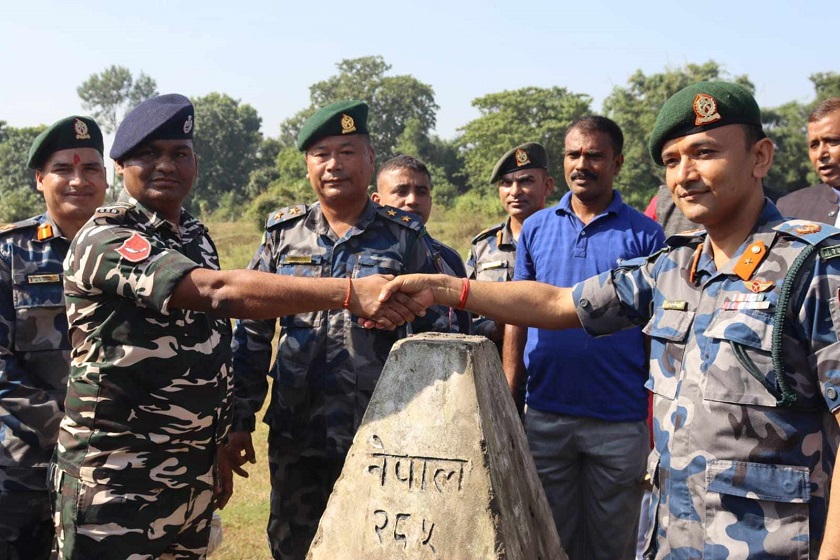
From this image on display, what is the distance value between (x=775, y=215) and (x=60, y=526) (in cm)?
272

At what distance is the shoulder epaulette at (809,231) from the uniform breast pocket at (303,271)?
2.01m

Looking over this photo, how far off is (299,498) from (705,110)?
7.98 feet

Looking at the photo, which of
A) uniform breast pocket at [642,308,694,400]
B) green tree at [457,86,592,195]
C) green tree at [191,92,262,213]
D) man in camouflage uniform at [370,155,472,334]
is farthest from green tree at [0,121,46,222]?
uniform breast pocket at [642,308,694,400]

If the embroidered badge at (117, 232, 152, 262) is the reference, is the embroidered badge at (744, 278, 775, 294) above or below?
below

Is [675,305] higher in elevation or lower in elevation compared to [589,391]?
higher

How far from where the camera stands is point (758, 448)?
221 centimetres

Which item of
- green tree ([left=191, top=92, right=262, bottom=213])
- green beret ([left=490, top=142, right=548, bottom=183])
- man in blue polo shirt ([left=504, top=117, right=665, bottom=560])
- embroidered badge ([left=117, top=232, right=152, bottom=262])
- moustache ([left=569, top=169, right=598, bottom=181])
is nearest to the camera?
embroidered badge ([left=117, top=232, right=152, bottom=262])

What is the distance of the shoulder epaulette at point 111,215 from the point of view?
2.92 meters

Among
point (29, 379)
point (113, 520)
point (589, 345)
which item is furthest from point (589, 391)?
point (29, 379)

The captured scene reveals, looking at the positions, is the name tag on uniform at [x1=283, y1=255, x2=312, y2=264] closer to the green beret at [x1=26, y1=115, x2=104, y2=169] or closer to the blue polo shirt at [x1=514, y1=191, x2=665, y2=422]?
the blue polo shirt at [x1=514, y1=191, x2=665, y2=422]

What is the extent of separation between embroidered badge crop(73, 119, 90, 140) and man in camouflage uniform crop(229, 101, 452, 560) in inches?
47.2

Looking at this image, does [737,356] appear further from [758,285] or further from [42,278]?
[42,278]

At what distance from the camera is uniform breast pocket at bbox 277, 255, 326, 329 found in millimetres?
3547

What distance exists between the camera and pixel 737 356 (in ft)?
7.41
